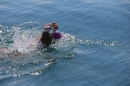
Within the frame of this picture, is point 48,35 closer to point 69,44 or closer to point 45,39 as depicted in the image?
point 45,39

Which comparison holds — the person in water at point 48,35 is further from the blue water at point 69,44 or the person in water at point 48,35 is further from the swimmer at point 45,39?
the blue water at point 69,44

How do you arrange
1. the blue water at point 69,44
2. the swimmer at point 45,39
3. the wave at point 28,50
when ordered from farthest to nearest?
the swimmer at point 45,39 → the wave at point 28,50 → the blue water at point 69,44

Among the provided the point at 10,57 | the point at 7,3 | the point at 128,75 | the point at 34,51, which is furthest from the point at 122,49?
the point at 7,3

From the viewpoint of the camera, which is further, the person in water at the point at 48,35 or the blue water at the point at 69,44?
the person in water at the point at 48,35

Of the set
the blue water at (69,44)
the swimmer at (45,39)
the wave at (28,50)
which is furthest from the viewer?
the swimmer at (45,39)

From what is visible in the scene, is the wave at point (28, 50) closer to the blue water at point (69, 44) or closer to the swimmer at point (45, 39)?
the blue water at point (69, 44)

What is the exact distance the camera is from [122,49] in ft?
44.3

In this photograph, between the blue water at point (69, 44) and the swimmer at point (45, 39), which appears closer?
the blue water at point (69, 44)

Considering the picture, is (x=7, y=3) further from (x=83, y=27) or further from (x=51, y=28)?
(x=51, y=28)

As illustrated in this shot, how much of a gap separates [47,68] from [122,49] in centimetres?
405

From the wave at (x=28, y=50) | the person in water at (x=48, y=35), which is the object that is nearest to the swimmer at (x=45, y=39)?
the person in water at (x=48, y=35)

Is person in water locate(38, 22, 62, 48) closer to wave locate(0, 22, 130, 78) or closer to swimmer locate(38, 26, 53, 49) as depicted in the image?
swimmer locate(38, 26, 53, 49)

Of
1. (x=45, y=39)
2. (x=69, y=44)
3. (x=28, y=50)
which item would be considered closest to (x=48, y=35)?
(x=45, y=39)

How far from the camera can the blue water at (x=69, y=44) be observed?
11312mm
